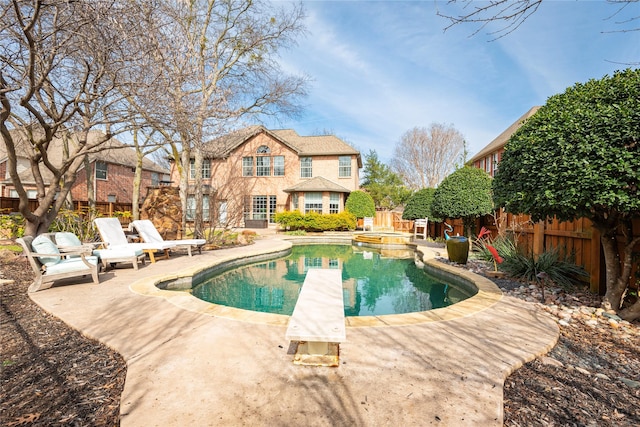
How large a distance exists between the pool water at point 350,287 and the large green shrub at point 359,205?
11320 mm

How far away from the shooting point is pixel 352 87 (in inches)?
615

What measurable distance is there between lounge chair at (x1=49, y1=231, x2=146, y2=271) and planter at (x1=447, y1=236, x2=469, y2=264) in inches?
306

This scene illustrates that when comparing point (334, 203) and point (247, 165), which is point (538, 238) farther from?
point (247, 165)

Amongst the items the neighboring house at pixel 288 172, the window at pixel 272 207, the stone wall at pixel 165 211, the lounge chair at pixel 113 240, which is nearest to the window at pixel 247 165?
the neighboring house at pixel 288 172

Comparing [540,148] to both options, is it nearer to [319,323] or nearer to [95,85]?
[319,323]

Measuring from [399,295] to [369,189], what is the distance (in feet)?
83.2

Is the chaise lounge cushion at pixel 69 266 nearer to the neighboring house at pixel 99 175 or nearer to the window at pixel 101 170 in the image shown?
the neighboring house at pixel 99 175

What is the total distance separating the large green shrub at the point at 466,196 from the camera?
10648 mm

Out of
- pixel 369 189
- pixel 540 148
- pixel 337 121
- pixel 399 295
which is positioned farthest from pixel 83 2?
pixel 337 121

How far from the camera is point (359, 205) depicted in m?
22.3

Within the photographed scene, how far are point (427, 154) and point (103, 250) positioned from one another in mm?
32405

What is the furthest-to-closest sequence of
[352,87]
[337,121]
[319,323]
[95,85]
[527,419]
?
[337,121] → [352,87] → [95,85] → [319,323] → [527,419]

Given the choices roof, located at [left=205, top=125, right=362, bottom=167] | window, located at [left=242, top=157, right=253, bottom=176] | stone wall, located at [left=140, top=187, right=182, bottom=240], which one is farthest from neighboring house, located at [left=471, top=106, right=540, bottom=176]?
Result: stone wall, located at [left=140, top=187, right=182, bottom=240]

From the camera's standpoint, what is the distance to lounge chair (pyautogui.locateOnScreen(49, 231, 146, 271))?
5.90 metres
